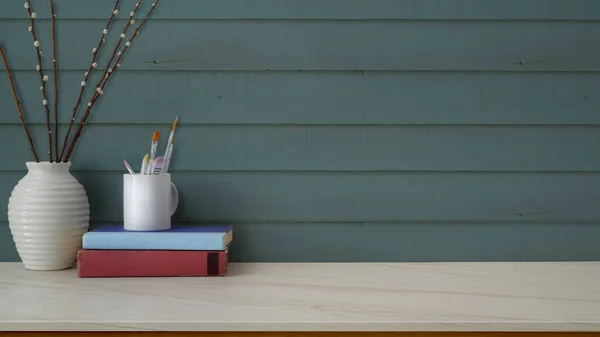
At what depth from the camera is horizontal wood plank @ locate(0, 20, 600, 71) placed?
135 cm

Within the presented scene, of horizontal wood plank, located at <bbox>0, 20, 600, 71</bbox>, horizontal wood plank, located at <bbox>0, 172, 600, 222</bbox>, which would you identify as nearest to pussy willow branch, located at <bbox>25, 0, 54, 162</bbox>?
horizontal wood plank, located at <bbox>0, 20, 600, 71</bbox>

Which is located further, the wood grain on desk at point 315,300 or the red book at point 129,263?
the red book at point 129,263

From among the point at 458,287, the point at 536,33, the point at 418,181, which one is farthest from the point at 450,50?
the point at 458,287

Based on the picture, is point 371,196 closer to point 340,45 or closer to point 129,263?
point 340,45

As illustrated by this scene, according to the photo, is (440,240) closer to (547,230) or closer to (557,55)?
(547,230)

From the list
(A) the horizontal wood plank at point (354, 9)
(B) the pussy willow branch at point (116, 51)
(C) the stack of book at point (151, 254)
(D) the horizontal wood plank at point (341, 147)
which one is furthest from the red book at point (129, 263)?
(A) the horizontal wood plank at point (354, 9)

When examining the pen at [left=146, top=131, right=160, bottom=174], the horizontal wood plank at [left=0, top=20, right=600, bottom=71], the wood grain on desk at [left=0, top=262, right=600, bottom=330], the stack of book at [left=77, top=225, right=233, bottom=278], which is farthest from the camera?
the horizontal wood plank at [left=0, top=20, right=600, bottom=71]

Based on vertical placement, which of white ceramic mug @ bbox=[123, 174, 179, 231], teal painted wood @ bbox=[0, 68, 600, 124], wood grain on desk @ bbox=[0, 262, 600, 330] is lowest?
wood grain on desk @ bbox=[0, 262, 600, 330]

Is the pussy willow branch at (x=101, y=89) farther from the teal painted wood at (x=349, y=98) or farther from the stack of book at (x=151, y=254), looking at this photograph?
the stack of book at (x=151, y=254)

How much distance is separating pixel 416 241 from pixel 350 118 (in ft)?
1.06

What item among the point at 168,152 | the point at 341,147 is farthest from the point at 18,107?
the point at 341,147

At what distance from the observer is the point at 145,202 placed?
3.98 feet

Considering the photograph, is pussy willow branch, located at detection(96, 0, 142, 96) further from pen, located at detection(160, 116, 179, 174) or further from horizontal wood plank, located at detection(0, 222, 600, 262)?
horizontal wood plank, located at detection(0, 222, 600, 262)

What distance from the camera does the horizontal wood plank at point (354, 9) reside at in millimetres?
1344
